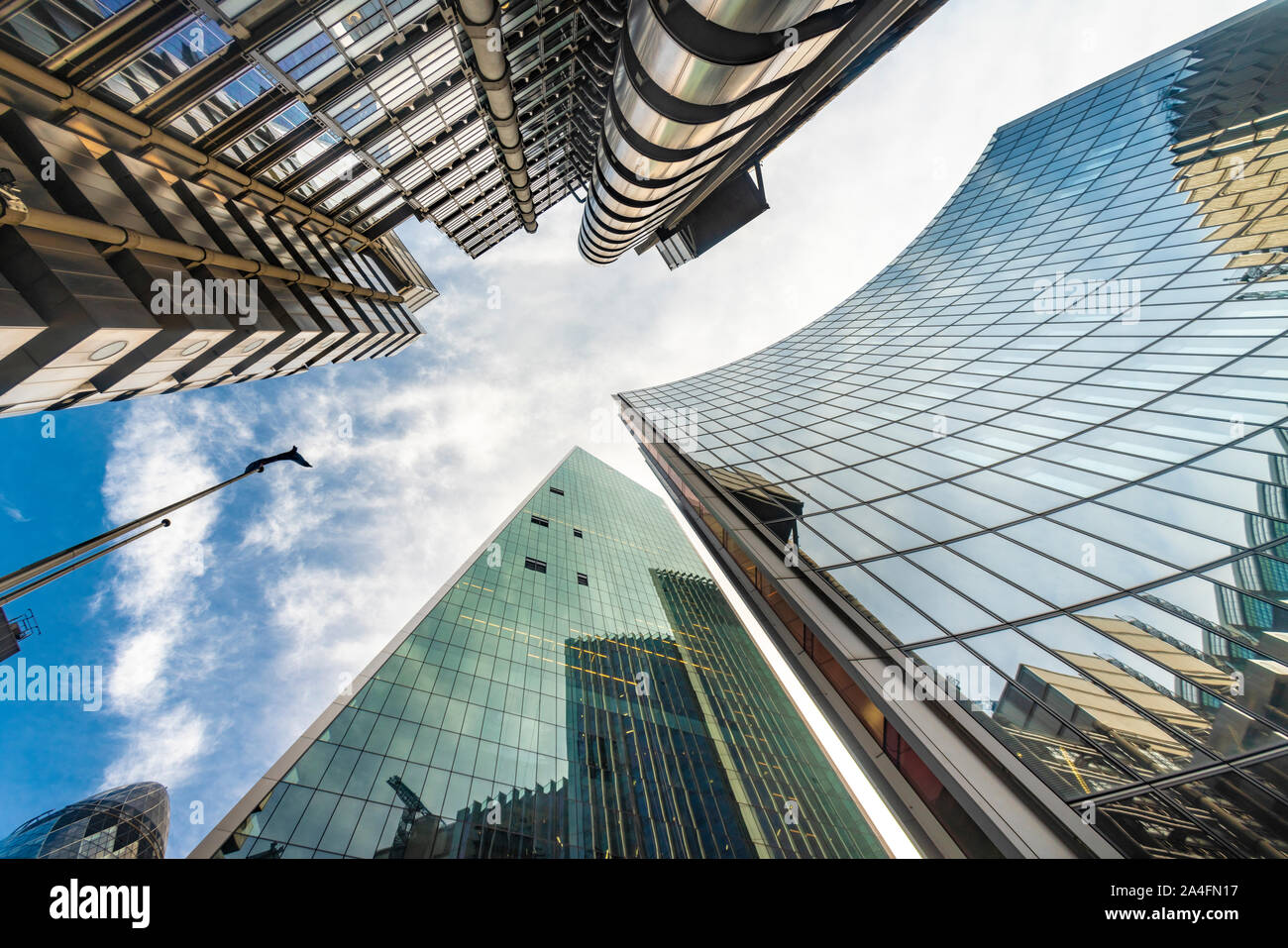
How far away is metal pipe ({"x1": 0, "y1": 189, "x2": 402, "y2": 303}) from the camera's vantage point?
807cm

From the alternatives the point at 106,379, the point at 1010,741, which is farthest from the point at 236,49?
the point at 1010,741

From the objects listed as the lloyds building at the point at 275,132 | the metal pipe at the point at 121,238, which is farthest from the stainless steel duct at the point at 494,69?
the metal pipe at the point at 121,238

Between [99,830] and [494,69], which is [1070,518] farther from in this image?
[99,830]

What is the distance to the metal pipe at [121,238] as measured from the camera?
8.07 meters

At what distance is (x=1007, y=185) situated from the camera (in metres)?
37.3

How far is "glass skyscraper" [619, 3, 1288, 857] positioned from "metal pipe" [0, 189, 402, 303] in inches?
607

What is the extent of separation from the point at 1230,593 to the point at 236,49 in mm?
23391

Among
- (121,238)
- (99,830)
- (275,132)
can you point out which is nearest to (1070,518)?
(121,238)

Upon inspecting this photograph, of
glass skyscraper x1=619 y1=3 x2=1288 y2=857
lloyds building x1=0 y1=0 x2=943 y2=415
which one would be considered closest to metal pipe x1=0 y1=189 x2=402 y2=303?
lloyds building x1=0 y1=0 x2=943 y2=415

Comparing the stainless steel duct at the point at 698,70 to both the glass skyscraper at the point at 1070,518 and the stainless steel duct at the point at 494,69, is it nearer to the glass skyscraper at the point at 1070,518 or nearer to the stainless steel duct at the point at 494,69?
the stainless steel duct at the point at 494,69

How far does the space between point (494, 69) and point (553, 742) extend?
27535mm

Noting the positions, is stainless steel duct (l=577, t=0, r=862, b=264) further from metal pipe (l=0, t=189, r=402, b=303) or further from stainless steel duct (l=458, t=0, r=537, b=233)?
metal pipe (l=0, t=189, r=402, b=303)

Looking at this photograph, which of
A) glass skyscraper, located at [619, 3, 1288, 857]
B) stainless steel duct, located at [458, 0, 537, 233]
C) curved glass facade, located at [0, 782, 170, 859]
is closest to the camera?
glass skyscraper, located at [619, 3, 1288, 857]
